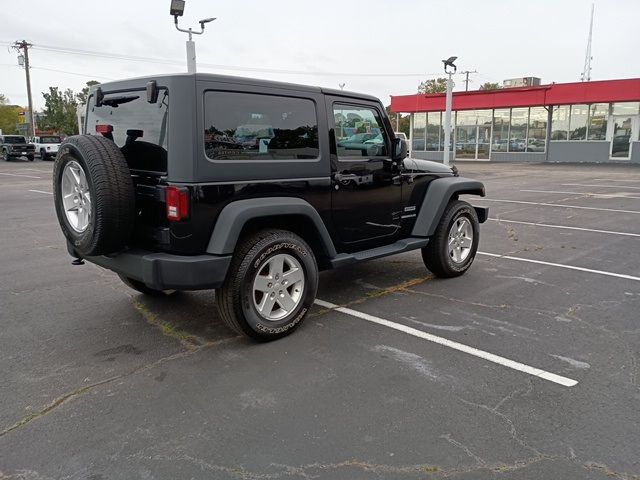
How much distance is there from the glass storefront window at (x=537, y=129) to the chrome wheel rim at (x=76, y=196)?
3163 cm

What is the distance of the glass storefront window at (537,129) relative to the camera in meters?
31.3

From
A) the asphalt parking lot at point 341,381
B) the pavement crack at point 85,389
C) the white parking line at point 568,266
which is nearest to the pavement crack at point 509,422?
the asphalt parking lot at point 341,381

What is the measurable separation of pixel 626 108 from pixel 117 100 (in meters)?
30.6

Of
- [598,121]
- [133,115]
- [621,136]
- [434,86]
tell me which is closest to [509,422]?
[133,115]

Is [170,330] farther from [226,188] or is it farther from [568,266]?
[568,266]

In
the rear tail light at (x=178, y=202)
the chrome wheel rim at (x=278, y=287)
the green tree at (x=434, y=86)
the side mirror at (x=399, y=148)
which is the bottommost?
the chrome wheel rim at (x=278, y=287)

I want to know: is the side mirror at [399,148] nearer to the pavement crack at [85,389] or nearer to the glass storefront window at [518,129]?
the pavement crack at [85,389]

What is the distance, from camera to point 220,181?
381 centimetres

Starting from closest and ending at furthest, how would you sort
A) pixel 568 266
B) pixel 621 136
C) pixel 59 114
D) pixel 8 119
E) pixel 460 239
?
1. pixel 460 239
2. pixel 568 266
3. pixel 621 136
4. pixel 59 114
5. pixel 8 119

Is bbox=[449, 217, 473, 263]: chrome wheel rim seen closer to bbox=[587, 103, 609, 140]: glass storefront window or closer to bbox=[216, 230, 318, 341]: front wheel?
bbox=[216, 230, 318, 341]: front wheel

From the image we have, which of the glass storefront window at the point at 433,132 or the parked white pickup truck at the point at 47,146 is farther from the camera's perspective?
the parked white pickup truck at the point at 47,146

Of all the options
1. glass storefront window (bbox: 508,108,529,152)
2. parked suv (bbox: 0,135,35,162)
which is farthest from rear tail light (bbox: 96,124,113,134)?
parked suv (bbox: 0,135,35,162)

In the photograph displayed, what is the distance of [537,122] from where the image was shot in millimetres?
31484

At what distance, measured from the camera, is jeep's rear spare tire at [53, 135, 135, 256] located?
12.0 ft
